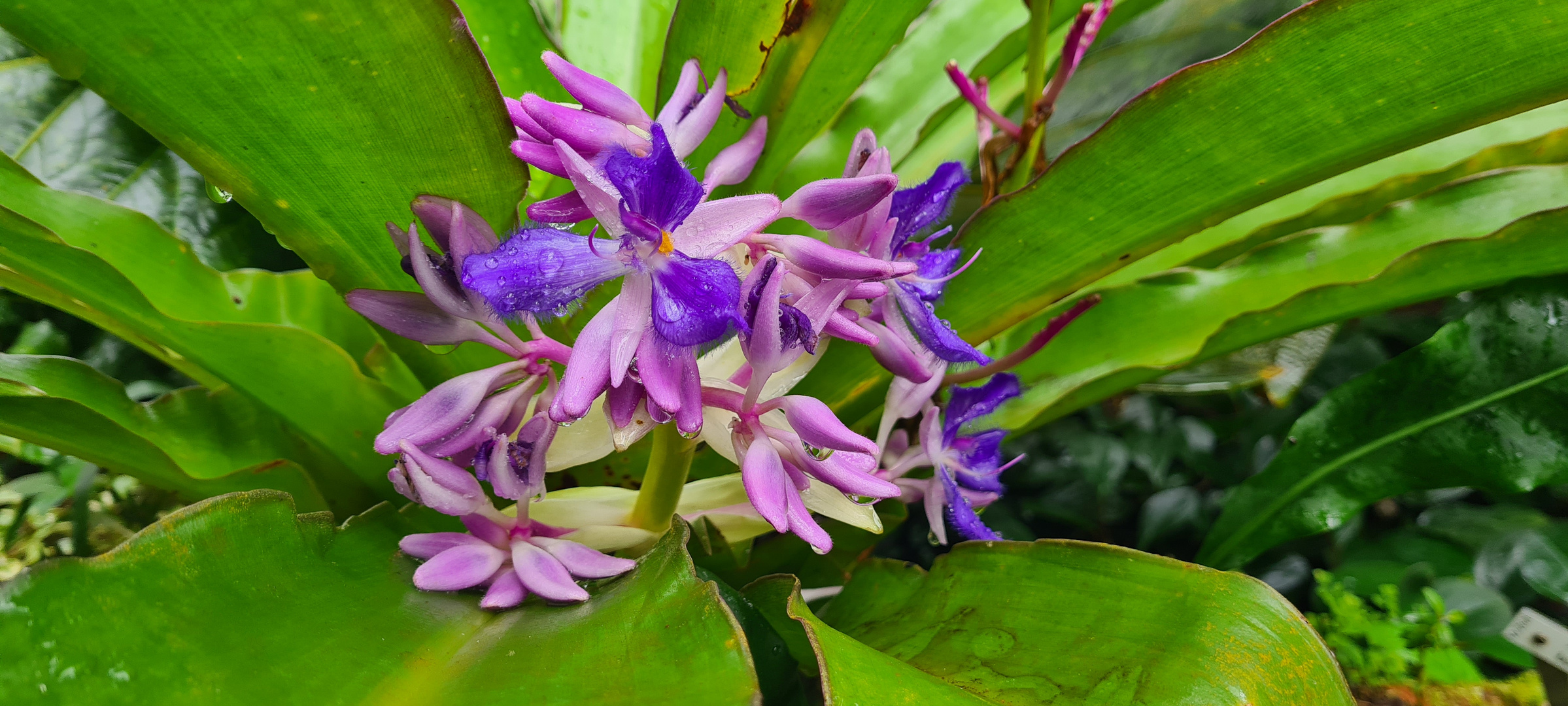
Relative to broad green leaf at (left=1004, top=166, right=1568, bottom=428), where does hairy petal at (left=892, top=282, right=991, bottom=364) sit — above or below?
above

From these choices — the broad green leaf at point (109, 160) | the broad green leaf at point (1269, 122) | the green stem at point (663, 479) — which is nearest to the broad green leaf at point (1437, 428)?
the broad green leaf at point (1269, 122)

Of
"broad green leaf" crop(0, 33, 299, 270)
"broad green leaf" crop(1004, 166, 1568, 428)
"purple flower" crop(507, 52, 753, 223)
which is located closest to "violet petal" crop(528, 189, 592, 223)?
"purple flower" crop(507, 52, 753, 223)

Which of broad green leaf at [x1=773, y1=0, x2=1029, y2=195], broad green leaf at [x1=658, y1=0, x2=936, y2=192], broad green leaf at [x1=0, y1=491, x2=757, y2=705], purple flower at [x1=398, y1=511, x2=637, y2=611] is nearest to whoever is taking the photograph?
broad green leaf at [x1=0, y1=491, x2=757, y2=705]

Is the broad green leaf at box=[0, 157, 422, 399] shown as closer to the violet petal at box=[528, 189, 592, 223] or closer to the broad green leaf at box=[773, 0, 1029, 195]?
the violet petal at box=[528, 189, 592, 223]

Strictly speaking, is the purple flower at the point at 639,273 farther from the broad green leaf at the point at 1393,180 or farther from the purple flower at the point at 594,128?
the broad green leaf at the point at 1393,180

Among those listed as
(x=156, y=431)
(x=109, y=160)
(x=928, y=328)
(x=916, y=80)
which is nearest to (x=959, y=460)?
(x=928, y=328)

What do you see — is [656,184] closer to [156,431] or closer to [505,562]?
[505,562]
